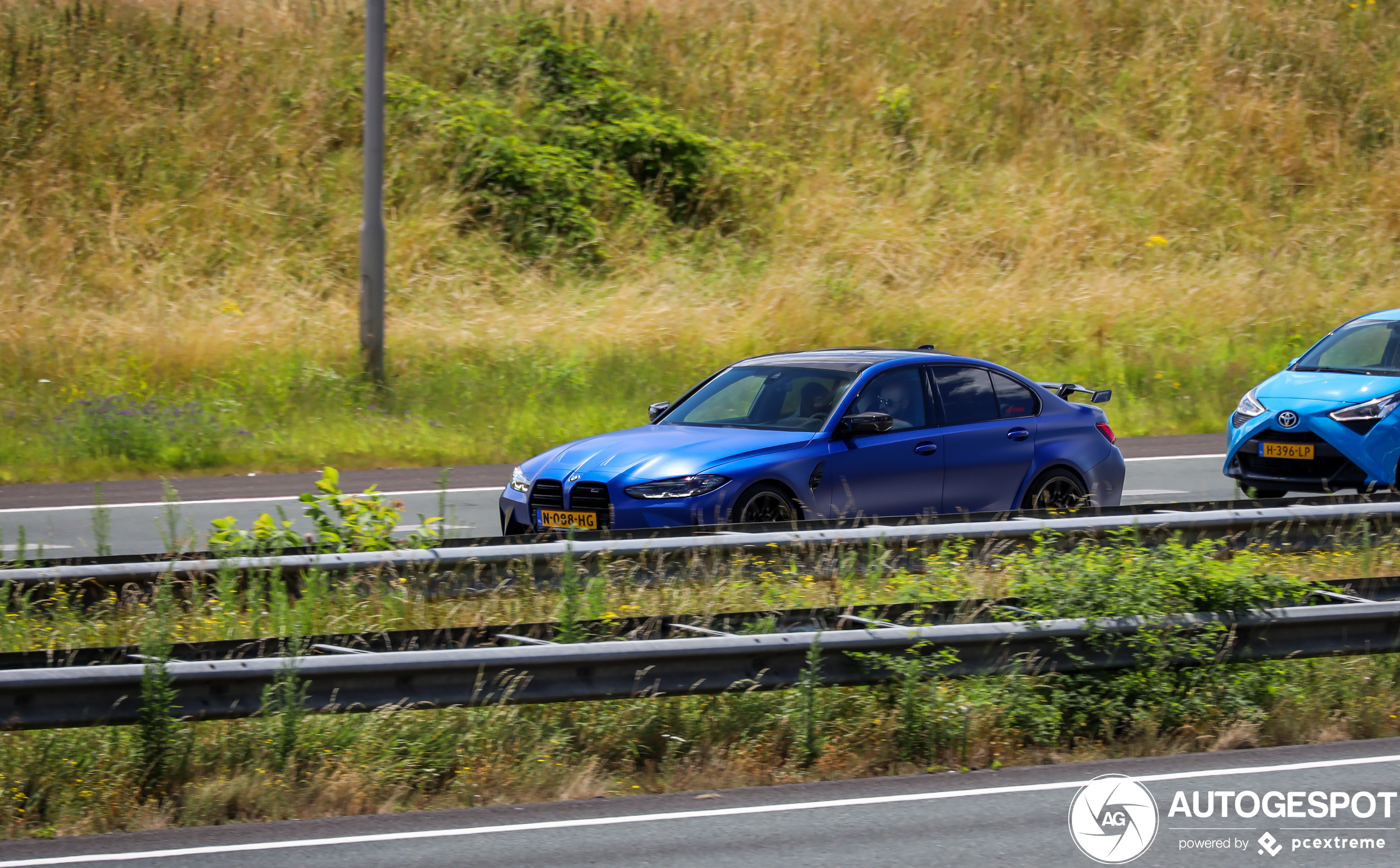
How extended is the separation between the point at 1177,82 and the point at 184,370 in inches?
918

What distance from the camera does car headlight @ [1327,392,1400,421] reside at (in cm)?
1177

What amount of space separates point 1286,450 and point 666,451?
5832 millimetres

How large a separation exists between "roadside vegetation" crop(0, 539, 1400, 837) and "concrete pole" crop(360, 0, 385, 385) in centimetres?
988

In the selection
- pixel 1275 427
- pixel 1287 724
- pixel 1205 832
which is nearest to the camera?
pixel 1205 832

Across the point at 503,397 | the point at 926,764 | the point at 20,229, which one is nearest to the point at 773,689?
the point at 926,764

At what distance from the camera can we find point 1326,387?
12.3 m

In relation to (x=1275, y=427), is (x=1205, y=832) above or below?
below

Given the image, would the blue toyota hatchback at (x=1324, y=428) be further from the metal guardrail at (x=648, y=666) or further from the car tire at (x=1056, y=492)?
the metal guardrail at (x=648, y=666)

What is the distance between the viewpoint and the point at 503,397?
1808cm

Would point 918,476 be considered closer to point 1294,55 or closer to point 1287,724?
point 1287,724

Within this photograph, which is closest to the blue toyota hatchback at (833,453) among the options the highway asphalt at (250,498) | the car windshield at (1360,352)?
the highway asphalt at (250,498)

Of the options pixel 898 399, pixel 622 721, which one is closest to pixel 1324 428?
pixel 898 399

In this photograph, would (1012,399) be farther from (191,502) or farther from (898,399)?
(191,502)

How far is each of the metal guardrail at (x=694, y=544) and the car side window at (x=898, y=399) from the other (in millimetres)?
1379
